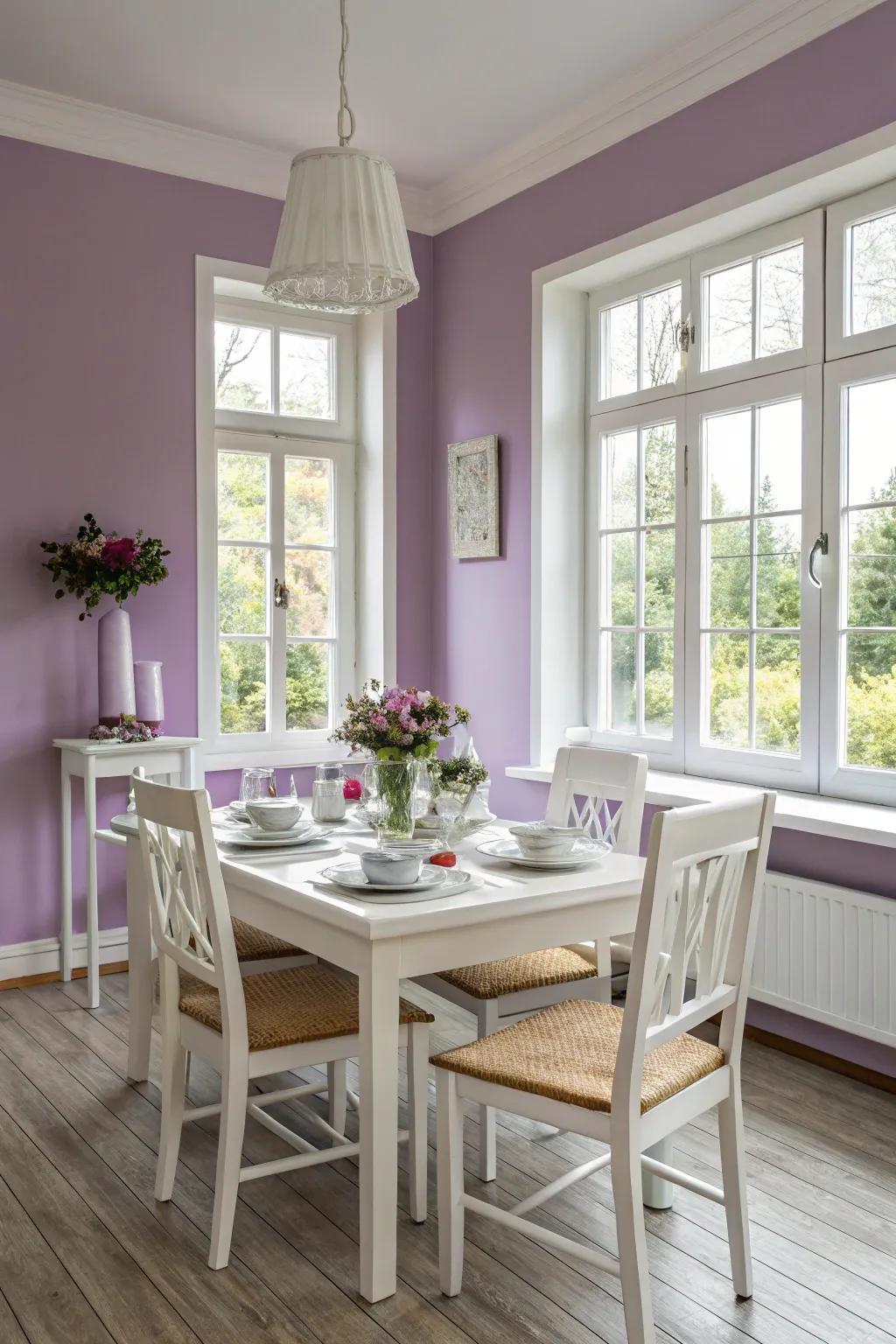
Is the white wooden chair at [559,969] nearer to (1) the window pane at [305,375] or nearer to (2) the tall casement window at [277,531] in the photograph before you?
(2) the tall casement window at [277,531]

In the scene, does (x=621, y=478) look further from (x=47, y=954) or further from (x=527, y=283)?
(x=47, y=954)

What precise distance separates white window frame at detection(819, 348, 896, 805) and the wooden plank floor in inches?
34.0

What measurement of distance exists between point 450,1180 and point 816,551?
2094mm

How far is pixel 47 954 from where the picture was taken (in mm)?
3846

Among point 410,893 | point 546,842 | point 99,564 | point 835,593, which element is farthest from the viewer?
point 99,564

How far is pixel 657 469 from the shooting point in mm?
3875

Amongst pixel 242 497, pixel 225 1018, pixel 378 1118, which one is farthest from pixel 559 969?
pixel 242 497

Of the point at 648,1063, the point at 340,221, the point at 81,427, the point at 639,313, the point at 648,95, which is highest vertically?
the point at 648,95

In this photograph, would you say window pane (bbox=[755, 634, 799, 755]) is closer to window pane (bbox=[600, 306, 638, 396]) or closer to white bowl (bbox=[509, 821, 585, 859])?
window pane (bbox=[600, 306, 638, 396])

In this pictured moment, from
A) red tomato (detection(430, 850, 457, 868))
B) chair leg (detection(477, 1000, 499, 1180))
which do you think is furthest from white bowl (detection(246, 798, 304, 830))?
chair leg (detection(477, 1000, 499, 1180))

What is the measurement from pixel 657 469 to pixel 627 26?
53.4 inches

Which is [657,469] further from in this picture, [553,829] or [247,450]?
[553,829]

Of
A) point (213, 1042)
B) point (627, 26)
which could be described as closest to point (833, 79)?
point (627, 26)

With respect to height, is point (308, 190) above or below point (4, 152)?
below
